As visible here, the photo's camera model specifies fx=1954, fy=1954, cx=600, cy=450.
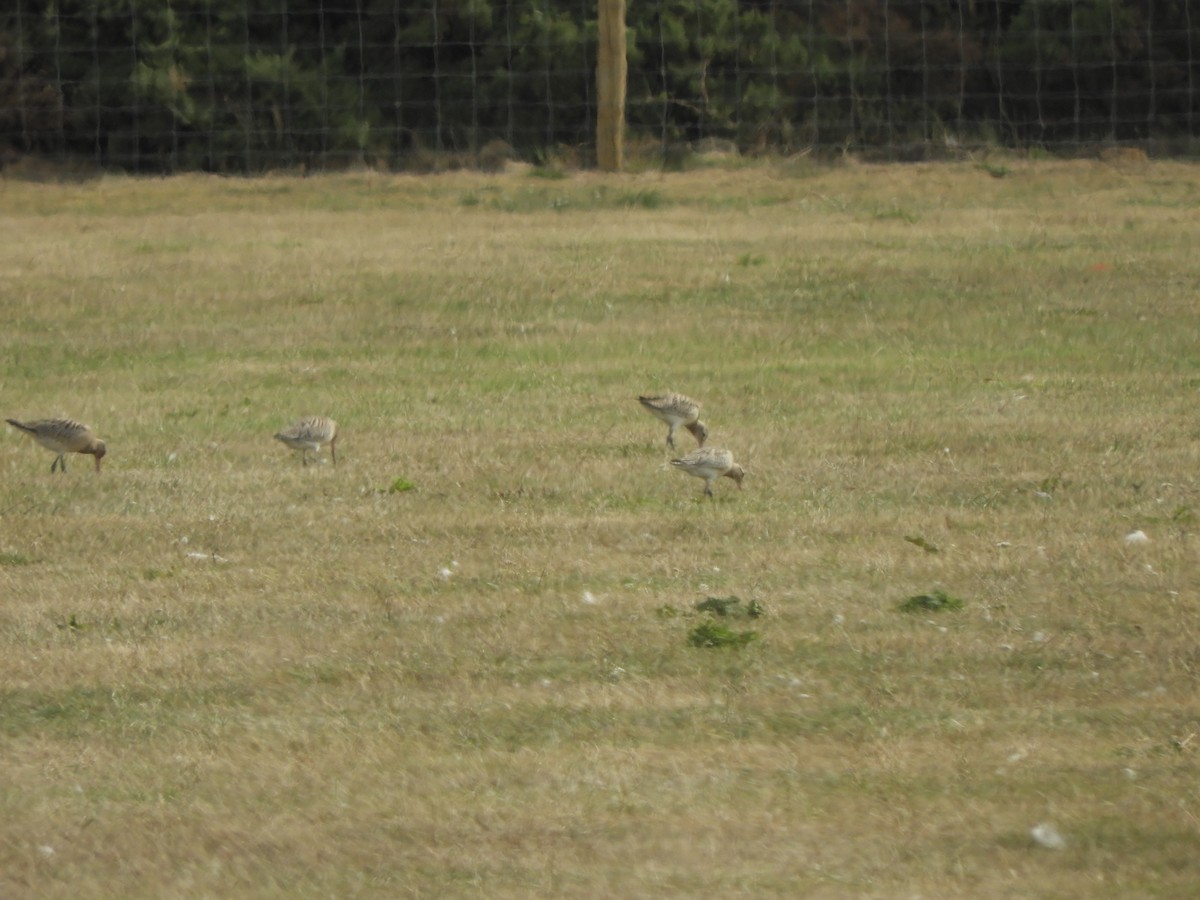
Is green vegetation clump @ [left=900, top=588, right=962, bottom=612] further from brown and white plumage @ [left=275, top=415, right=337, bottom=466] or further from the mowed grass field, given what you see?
brown and white plumage @ [left=275, top=415, right=337, bottom=466]

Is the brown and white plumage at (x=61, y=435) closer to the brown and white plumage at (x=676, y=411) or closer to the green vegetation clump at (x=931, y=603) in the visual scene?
the brown and white plumage at (x=676, y=411)

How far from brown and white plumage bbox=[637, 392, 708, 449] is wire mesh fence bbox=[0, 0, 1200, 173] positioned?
1737 centimetres

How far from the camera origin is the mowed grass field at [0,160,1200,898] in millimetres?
5570

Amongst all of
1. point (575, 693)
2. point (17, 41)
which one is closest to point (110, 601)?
point (575, 693)

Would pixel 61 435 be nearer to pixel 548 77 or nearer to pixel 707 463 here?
pixel 707 463

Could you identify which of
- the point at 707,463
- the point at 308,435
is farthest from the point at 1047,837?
the point at 308,435

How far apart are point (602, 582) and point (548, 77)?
72.1ft

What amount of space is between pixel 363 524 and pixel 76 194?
15.1 meters

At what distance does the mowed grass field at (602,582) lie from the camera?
219 inches

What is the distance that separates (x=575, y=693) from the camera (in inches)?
266

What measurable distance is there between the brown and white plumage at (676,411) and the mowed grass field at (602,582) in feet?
0.76

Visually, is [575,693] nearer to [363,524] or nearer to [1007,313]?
[363,524]

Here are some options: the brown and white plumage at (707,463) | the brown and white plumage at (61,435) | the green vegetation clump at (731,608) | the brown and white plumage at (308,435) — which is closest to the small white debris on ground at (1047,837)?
the green vegetation clump at (731,608)

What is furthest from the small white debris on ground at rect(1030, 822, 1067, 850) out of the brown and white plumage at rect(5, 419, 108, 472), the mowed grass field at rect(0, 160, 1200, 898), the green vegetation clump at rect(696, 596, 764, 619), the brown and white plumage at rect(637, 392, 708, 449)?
the brown and white plumage at rect(5, 419, 108, 472)
